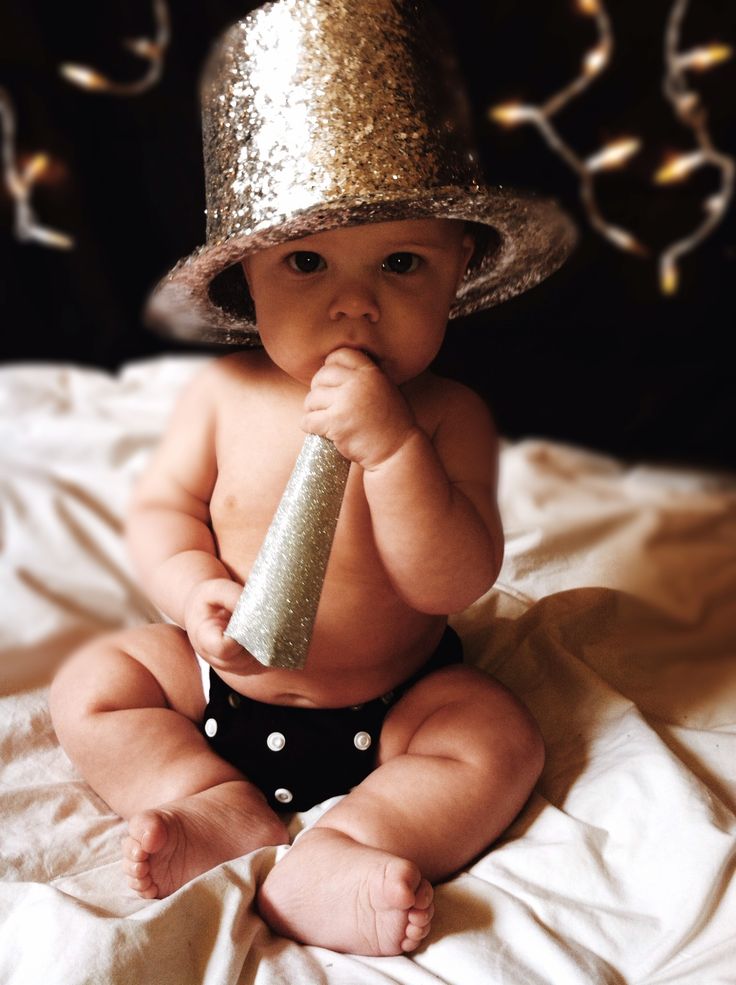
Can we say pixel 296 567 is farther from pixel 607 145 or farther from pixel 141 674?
pixel 607 145

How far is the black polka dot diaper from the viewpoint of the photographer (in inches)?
25.8

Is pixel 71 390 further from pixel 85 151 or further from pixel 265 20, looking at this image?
pixel 265 20

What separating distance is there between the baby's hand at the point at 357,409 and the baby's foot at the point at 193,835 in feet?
0.71

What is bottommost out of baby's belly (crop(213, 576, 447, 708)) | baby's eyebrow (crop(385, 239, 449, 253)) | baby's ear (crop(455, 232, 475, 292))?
baby's belly (crop(213, 576, 447, 708))

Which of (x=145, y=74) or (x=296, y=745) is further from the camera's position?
(x=145, y=74)

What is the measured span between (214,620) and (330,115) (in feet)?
0.91

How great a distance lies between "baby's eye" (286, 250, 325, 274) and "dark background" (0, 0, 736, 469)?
0.72 metres

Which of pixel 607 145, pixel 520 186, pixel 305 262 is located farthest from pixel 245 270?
pixel 607 145

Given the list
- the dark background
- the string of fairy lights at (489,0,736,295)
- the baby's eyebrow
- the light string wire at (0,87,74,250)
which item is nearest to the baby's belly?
the baby's eyebrow

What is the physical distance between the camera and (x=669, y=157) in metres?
1.40

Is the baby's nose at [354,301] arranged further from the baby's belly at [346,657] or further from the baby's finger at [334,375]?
the baby's belly at [346,657]

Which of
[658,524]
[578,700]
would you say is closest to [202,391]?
[578,700]

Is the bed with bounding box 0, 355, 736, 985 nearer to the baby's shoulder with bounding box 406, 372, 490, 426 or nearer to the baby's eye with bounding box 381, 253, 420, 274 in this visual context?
the baby's shoulder with bounding box 406, 372, 490, 426

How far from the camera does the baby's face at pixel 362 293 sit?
56 cm
